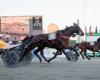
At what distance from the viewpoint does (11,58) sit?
71.1 ft

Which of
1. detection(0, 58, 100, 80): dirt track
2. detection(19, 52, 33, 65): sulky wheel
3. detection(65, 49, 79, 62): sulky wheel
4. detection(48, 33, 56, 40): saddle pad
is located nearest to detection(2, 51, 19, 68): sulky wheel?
detection(0, 58, 100, 80): dirt track

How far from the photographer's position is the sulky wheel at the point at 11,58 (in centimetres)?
2164

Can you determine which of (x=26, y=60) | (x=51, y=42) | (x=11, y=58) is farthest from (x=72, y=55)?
(x=11, y=58)

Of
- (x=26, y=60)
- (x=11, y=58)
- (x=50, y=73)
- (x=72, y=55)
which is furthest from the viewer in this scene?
(x=72, y=55)

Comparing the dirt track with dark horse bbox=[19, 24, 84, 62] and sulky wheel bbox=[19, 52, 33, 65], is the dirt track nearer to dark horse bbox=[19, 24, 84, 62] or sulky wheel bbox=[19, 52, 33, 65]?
dark horse bbox=[19, 24, 84, 62]

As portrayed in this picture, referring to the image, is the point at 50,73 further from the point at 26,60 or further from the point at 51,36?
the point at 26,60

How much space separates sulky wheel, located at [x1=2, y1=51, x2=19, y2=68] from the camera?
21.6m

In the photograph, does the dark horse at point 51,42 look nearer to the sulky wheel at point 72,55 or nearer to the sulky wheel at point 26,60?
the sulky wheel at point 26,60

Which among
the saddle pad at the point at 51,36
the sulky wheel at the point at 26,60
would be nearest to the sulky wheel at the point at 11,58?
the sulky wheel at the point at 26,60

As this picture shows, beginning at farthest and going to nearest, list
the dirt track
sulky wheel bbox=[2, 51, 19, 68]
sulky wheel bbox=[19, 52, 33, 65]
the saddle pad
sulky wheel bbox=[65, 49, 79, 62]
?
sulky wheel bbox=[65, 49, 79, 62] → sulky wheel bbox=[19, 52, 33, 65] → the saddle pad → sulky wheel bbox=[2, 51, 19, 68] → the dirt track

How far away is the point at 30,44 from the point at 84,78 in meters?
9.19

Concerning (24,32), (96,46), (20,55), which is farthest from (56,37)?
(24,32)

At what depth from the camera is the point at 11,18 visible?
7156 centimetres

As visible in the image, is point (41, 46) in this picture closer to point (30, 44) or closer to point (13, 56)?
point (30, 44)
